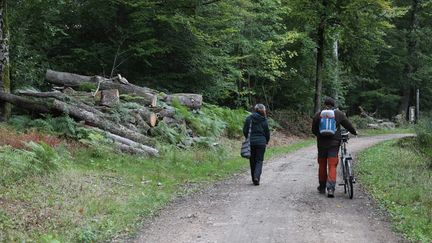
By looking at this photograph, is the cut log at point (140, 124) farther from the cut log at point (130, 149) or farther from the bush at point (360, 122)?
the bush at point (360, 122)

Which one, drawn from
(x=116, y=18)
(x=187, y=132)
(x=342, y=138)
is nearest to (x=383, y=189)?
(x=342, y=138)

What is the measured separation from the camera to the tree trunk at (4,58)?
48.2 ft

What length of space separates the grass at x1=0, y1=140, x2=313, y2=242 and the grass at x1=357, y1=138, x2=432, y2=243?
4.19 m

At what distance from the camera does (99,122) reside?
604 inches

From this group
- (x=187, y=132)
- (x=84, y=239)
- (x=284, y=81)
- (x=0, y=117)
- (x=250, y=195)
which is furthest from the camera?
(x=284, y=81)

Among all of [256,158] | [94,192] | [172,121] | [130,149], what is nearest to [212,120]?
[172,121]

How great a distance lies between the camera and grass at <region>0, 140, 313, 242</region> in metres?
7.27

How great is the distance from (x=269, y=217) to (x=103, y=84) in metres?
12.0

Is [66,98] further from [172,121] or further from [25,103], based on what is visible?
[172,121]

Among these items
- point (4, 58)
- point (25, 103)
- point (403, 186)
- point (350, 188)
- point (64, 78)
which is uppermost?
point (4, 58)

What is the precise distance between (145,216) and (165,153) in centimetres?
652

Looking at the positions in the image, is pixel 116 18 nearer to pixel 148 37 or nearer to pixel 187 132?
pixel 148 37

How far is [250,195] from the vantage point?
10.9 m

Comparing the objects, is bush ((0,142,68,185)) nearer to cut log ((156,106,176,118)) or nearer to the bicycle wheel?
the bicycle wheel
